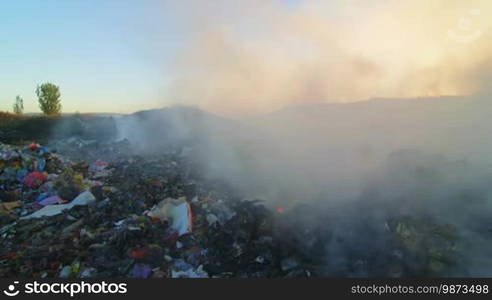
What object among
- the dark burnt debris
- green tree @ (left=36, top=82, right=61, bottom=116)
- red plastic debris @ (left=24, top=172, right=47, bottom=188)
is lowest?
the dark burnt debris

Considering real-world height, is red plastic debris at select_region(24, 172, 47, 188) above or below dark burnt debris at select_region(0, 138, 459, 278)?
above

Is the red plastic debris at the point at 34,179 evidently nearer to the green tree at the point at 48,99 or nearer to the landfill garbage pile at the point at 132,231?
the landfill garbage pile at the point at 132,231

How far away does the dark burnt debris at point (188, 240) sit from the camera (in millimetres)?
4043

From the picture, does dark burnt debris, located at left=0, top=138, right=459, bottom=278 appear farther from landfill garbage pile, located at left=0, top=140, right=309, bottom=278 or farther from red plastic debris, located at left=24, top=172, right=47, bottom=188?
red plastic debris, located at left=24, top=172, right=47, bottom=188

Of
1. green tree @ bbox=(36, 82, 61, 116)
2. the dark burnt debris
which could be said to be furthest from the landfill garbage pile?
green tree @ bbox=(36, 82, 61, 116)

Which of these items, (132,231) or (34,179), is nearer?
(132,231)

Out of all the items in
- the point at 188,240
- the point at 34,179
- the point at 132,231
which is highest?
the point at 34,179

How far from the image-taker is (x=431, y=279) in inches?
141

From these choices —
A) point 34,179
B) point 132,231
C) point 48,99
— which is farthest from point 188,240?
point 48,99

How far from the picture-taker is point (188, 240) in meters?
4.67

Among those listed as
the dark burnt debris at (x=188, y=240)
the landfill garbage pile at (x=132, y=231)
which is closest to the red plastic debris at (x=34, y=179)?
the landfill garbage pile at (x=132, y=231)

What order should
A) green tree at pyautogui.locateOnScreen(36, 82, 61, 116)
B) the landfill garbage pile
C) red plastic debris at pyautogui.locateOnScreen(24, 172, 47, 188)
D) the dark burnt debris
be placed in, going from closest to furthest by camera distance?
the dark burnt debris < the landfill garbage pile < red plastic debris at pyautogui.locateOnScreen(24, 172, 47, 188) < green tree at pyautogui.locateOnScreen(36, 82, 61, 116)

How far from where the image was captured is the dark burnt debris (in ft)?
13.3

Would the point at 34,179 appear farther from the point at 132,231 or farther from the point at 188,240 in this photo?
the point at 188,240
